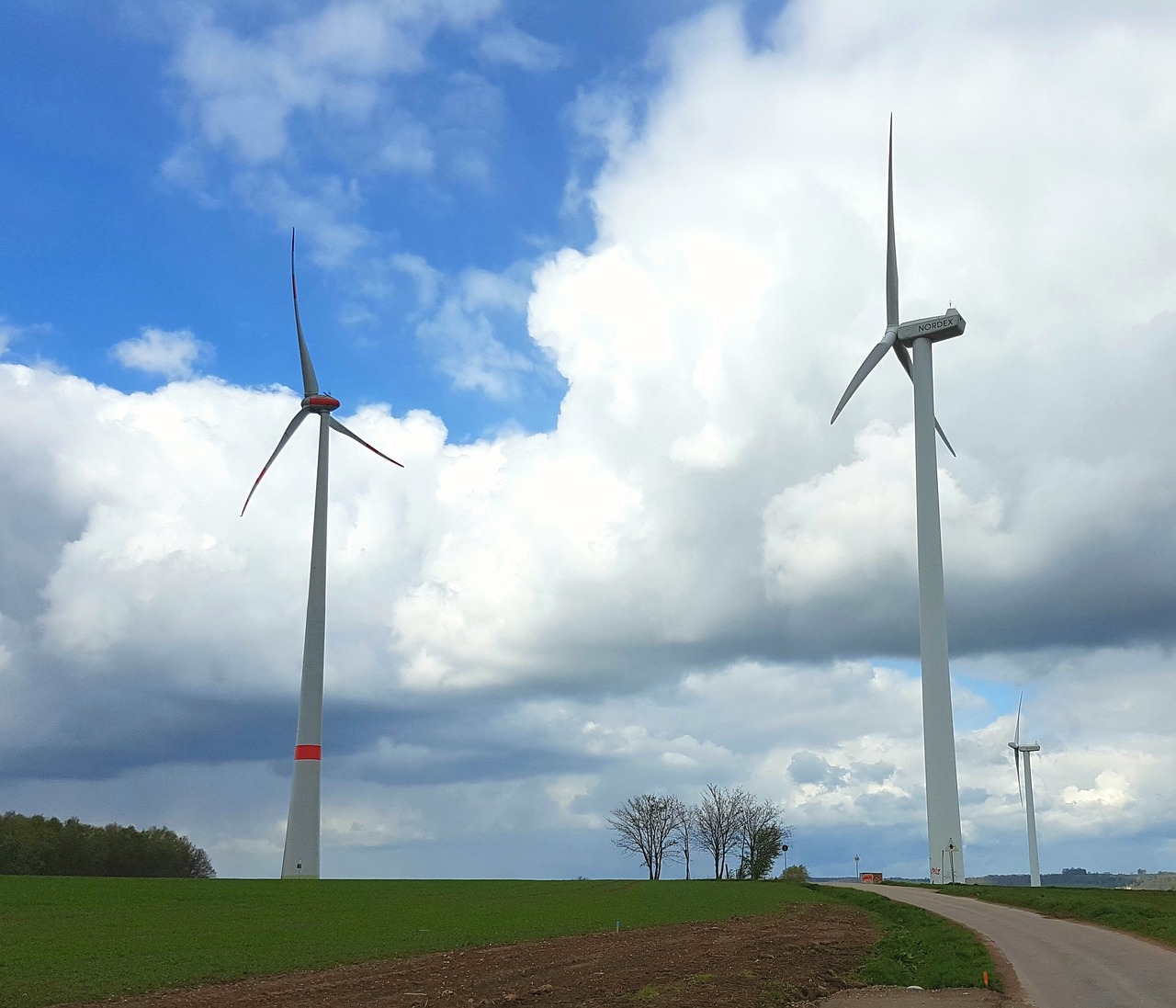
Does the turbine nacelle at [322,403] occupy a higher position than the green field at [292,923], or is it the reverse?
the turbine nacelle at [322,403]

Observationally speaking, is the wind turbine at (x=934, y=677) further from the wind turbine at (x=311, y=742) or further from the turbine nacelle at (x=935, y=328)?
the wind turbine at (x=311, y=742)

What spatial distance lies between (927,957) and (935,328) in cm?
6339

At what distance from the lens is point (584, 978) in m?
32.2

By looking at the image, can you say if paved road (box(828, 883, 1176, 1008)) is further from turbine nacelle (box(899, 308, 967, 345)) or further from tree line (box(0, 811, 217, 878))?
tree line (box(0, 811, 217, 878))

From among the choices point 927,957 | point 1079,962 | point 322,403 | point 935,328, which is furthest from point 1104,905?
point 322,403

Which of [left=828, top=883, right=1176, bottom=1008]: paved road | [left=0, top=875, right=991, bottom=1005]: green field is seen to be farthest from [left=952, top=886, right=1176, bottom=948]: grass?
[left=0, top=875, right=991, bottom=1005]: green field

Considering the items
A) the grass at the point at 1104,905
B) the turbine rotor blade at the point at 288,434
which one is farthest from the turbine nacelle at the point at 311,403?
the grass at the point at 1104,905

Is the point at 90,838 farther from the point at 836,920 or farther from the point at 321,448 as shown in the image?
the point at 836,920

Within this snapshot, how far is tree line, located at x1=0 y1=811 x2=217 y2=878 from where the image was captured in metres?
114

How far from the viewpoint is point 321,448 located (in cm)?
9406

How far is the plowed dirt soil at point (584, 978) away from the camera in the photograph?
2839cm

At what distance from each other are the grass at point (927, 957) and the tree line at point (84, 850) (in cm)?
8759

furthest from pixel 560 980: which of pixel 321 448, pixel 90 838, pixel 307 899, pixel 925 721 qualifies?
pixel 90 838

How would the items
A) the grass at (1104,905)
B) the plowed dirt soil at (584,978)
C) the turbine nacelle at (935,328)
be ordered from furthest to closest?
1. the turbine nacelle at (935,328)
2. the grass at (1104,905)
3. the plowed dirt soil at (584,978)
